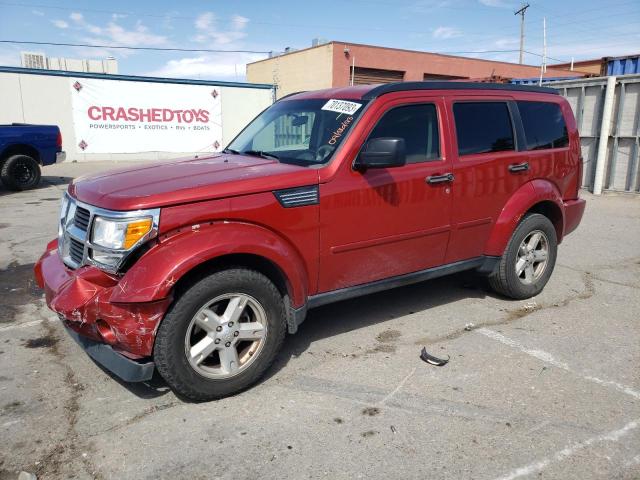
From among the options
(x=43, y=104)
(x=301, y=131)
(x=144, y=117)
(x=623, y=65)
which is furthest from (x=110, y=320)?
(x=144, y=117)

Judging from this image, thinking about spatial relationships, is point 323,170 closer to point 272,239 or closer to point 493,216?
point 272,239

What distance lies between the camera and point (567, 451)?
279 centimetres

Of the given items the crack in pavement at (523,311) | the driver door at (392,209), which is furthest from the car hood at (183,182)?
the crack in pavement at (523,311)

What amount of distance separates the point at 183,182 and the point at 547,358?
114 inches

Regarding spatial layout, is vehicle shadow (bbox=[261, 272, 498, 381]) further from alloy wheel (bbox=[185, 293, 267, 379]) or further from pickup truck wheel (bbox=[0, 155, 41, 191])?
pickup truck wheel (bbox=[0, 155, 41, 191])

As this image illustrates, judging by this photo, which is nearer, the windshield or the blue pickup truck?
the windshield

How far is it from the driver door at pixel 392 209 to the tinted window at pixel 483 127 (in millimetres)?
225

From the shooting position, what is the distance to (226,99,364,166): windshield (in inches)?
151

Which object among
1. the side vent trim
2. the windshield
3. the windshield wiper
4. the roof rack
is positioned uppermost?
the roof rack

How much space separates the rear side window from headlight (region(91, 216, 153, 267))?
360cm

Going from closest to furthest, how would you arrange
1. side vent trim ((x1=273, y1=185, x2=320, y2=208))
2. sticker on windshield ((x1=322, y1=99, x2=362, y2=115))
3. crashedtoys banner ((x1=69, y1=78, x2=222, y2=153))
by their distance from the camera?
1. side vent trim ((x1=273, y1=185, x2=320, y2=208))
2. sticker on windshield ((x1=322, y1=99, x2=362, y2=115))
3. crashedtoys banner ((x1=69, y1=78, x2=222, y2=153))

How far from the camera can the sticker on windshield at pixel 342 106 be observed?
3929 mm

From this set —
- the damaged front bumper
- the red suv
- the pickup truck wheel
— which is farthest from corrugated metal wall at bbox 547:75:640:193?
the pickup truck wheel

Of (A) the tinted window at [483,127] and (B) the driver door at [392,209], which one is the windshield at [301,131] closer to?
(B) the driver door at [392,209]
